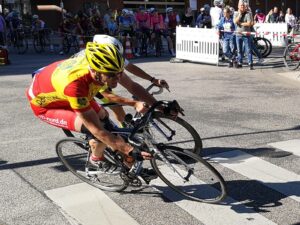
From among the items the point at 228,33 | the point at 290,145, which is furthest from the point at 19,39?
the point at 290,145

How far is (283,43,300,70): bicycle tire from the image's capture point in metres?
13.2

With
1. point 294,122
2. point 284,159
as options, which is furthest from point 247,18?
point 284,159

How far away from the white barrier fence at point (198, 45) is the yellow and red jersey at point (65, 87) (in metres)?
10.6

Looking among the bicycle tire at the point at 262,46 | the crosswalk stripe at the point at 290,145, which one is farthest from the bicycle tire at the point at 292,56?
the crosswalk stripe at the point at 290,145

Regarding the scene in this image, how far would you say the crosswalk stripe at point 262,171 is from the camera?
484 centimetres

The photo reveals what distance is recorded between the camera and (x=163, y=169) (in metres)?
4.54

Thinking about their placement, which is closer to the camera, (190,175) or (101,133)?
(101,133)

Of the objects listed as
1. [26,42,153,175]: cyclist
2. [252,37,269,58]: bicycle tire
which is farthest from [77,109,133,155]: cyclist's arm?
[252,37,269,58]: bicycle tire

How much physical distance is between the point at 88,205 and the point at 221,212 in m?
1.34

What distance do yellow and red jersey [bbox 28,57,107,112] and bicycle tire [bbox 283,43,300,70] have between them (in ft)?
33.1

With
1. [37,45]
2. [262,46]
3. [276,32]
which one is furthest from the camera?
[37,45]

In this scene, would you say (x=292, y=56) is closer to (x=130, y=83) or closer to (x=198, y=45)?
(x=198, y=45)

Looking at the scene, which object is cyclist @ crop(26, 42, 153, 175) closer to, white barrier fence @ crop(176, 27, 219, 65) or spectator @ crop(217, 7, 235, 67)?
spectator @ crop(217, 7, 235, 67)

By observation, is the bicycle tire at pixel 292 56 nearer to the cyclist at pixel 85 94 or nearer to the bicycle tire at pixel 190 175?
the bicycle tire at pixel 190 175
